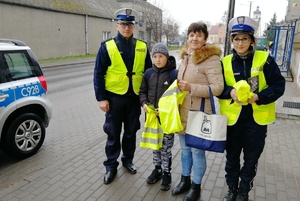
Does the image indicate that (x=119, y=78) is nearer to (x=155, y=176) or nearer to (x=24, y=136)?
(x=155, y=176)

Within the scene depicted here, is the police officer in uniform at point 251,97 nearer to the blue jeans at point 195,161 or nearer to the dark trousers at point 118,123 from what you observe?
the blue jeans at point 195,161

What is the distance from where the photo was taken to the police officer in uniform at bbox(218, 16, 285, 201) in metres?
2.63

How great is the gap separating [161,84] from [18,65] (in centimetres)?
253

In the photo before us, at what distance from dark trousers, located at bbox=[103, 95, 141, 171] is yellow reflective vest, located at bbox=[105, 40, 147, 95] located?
134mm

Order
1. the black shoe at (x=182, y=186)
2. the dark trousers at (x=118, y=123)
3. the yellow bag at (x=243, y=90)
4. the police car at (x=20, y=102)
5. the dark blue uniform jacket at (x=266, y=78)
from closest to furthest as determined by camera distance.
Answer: the yellow bag at (x=243, y=90) → the dark blue uniform jacket at (x=266, y=78) → the black shoe at (x=182, y=186) → the dark trousers at (x=118, y=123) → the police car at (x=20, y=102)

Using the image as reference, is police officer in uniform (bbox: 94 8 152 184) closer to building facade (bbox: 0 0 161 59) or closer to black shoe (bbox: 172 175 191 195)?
black shoe (bbox: 172 175 191 195)

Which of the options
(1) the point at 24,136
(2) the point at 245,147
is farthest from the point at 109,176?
(2) the point at 245,147

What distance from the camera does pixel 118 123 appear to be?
11.9ft

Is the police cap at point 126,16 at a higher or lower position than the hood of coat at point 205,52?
higher

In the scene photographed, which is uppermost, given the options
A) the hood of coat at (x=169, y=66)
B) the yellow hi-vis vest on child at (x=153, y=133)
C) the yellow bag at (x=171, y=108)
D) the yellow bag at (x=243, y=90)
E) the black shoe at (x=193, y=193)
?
the hood of coat at (x=169, y=66)

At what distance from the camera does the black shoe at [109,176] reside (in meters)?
3.58

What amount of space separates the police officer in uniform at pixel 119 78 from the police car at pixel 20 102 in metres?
1.50

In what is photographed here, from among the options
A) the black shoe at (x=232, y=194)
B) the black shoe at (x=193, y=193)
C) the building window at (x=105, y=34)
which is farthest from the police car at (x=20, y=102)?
the building window at (x=105, y=34)

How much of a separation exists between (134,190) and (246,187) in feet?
4.35
